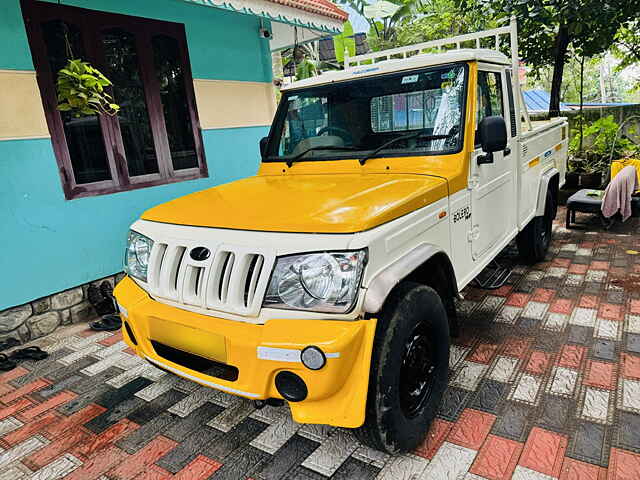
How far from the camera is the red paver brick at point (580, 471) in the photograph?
211 centimetres

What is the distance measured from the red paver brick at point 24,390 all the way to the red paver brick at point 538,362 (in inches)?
138

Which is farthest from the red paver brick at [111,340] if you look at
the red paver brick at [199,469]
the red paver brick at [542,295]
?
the red paver brick at [542,295]

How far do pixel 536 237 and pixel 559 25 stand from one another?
13.4ft

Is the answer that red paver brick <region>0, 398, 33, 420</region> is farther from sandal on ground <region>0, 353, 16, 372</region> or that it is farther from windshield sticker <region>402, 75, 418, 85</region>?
windshield sticker <region>402, 75, 418, 85</region>

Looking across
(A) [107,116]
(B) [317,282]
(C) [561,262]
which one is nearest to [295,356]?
(B) [317,282]

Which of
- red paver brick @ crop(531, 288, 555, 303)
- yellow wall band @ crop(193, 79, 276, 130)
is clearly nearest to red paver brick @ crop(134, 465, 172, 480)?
red paver brick @ crop(531, 288, 555, 303)

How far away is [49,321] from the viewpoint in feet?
14.0

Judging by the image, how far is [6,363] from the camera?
3.72 m

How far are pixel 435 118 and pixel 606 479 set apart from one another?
2180mm

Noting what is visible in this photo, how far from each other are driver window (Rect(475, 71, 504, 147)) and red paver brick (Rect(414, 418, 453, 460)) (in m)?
1.79

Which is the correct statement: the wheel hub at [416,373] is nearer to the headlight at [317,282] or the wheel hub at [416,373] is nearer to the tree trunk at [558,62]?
the headlight at [317,282]

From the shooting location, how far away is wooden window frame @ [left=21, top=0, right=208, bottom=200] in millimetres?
4043

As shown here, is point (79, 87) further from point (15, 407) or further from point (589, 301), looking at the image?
point (589, 301)

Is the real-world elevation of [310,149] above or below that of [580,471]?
above
